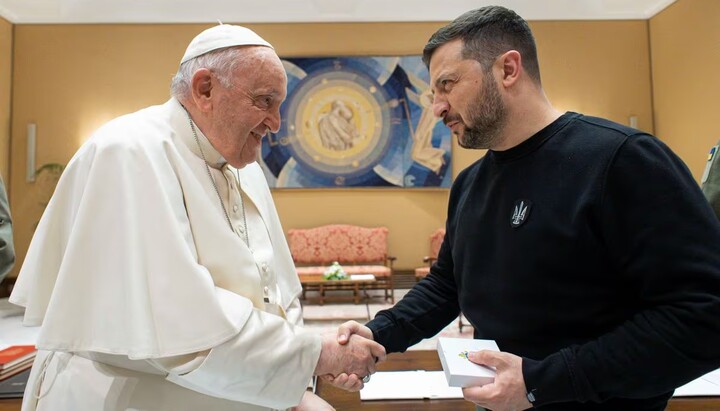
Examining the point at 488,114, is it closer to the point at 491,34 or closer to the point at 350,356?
the point at 491,34

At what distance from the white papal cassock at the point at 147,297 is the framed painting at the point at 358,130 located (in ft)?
24.2

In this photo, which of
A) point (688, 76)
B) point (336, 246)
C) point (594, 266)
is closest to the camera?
point (594, 266)

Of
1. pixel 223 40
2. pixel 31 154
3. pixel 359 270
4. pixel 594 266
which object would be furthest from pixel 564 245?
pixel 31 154

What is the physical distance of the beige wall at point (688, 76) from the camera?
7.26m

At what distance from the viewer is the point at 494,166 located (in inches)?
57.7

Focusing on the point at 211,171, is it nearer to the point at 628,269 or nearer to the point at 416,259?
the point at 628,269

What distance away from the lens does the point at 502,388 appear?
3.58 feet

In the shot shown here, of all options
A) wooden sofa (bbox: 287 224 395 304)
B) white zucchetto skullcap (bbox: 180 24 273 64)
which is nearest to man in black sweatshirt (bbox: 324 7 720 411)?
white zucchetto skullcap (bbox: 180 24 273 64)

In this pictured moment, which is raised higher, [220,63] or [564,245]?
[220,63]

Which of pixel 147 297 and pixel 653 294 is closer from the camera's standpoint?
pixel 653 294

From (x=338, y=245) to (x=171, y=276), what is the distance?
7.24 m

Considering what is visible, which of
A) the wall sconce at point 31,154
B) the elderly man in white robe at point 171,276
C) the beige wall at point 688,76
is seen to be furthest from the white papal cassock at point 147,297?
the wall sconce at point 31,154

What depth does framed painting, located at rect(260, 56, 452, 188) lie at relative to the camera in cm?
878

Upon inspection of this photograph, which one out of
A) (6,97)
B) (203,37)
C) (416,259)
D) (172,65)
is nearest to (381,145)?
(416,259)
